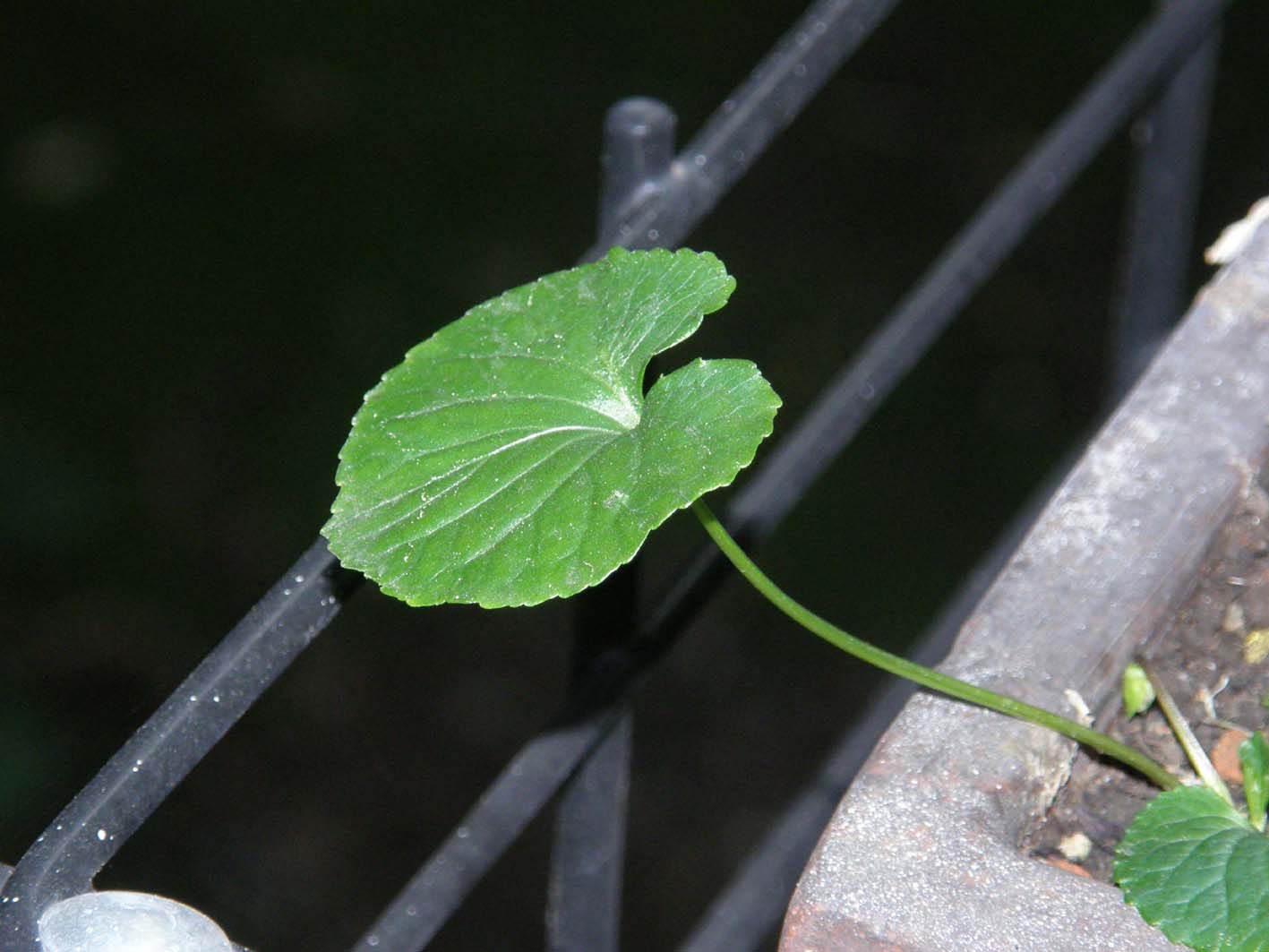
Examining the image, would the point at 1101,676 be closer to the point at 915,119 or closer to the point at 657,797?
the point at 657,797

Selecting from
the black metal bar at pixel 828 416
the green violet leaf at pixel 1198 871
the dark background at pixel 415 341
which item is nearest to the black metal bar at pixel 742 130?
the black metal bar at pixel 828 416

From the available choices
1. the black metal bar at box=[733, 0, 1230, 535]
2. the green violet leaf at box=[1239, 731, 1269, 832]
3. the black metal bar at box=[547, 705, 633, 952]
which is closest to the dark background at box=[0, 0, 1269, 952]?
the black metal bar at box=[547, 705, 633, 952]

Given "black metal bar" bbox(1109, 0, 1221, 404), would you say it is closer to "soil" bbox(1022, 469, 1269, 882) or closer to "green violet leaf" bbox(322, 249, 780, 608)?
"soil" bbox(1022, 469, 1269, 882)

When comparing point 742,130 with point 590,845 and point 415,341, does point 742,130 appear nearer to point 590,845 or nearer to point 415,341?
point 590,845

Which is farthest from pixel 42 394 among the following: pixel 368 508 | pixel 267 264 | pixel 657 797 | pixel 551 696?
pixel 368 508

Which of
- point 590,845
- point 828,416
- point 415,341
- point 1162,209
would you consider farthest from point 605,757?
point 415,341

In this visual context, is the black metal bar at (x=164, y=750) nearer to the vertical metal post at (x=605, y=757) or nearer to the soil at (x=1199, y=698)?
the vertical metal post at (x=605, y=757)
